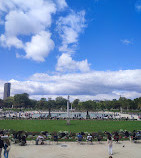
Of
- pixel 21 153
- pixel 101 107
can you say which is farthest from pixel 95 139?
pixel 101 107

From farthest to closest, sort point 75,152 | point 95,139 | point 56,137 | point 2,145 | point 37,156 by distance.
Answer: point 95,139 → point 56,137 → point 75,152 → point 37,156 → point 2,145

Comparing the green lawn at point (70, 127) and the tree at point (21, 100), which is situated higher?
the tree at point (21, 100)

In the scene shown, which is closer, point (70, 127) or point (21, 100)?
point (70, 127)

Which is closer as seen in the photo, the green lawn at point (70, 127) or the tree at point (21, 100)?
the green lawn at point (70, 127)

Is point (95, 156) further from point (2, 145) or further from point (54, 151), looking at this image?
point (2, 145)

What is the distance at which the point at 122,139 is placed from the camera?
19609 millimetres

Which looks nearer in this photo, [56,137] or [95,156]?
Result: [95,156]

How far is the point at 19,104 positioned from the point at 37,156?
6097 inches

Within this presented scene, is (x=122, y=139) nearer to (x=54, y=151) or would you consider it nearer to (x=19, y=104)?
(x=54, y=151)

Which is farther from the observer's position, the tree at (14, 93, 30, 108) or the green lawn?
the tree at (14, 93, 30, 108)

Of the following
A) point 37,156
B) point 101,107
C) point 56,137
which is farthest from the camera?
point 101,107

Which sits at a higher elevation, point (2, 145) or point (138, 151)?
Result: point (2, 145)

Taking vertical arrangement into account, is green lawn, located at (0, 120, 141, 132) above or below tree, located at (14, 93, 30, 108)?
below

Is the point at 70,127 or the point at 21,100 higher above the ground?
the point at 21,100
